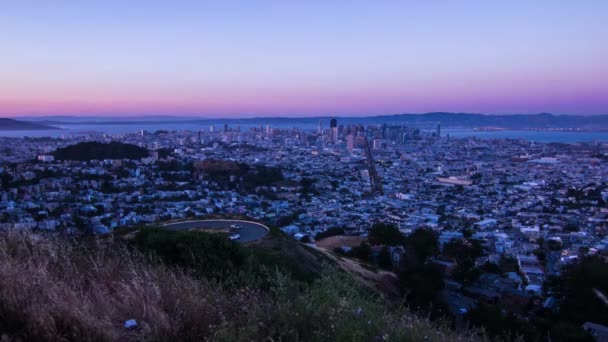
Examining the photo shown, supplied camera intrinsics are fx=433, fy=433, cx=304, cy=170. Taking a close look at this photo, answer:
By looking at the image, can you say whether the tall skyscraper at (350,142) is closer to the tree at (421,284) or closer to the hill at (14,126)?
the tree at (421,284)

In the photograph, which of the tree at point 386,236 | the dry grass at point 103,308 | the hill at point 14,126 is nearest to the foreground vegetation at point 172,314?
the dry grass at point 103,308

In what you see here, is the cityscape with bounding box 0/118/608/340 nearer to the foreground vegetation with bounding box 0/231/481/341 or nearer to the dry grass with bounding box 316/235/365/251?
the dry grass with bounding box 316/235/365/251

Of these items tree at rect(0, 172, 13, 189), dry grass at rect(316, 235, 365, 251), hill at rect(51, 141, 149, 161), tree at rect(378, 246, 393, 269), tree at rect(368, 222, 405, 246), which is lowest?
dry grass at rect(316, 235, 365, 251)

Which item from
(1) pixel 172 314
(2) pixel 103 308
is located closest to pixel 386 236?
(1) pixel 172 314

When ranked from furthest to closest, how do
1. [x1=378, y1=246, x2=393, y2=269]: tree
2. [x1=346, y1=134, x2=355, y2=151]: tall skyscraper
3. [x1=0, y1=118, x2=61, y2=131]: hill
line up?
1. [x1=0, y1=118, x2=61, y2=131]: hill
2. [x1=346, y1=134, x2=355, y2=151]: tall skyscraper
3. [x1=378, y1=246, x2=393, y2=269]: tree

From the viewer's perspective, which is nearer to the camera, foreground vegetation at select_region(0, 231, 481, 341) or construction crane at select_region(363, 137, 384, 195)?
foreground vegetation at select_region(0, 231, 481, 341)

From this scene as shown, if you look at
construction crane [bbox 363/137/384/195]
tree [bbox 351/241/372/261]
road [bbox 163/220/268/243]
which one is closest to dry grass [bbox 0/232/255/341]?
road [bbox 163/220/268/243]
